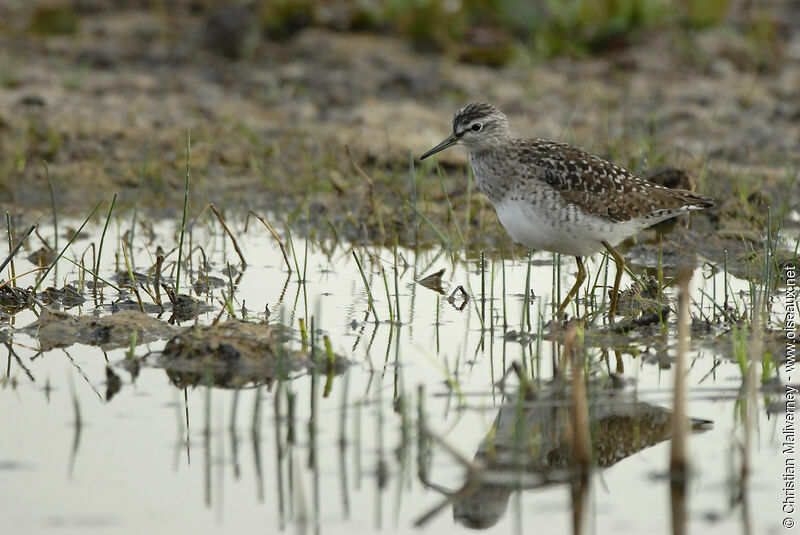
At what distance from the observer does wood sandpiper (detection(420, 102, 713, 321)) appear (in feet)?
24.4

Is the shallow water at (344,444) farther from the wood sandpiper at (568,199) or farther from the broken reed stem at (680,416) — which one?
the wood sandpiper at (568,199)

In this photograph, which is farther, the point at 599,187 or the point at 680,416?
the point at 599,187

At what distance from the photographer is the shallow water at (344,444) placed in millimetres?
4633

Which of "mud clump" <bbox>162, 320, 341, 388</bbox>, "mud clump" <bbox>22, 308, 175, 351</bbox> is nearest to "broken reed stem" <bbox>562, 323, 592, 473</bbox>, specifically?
"mud clump" <bbox>162, 320, 341, 388</bbox>

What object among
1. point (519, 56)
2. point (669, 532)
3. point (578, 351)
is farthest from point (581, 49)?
point (669, 532)

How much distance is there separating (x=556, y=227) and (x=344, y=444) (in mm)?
2707

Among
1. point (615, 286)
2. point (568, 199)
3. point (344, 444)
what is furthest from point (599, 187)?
point (344, 444)

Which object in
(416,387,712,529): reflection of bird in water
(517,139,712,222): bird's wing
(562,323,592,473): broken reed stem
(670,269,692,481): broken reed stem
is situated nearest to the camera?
(670,269,692,481): broken reed stem

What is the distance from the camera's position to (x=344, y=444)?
17.1 feet

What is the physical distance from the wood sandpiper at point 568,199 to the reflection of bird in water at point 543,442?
1679mm

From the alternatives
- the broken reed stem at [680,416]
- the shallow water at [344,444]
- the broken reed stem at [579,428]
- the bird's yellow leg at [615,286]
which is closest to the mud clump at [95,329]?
the shallow water at [344,444]

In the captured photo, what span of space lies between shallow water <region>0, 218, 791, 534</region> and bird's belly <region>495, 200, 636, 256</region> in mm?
541

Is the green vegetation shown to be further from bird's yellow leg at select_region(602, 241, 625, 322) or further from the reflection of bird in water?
the reflection of bird in water

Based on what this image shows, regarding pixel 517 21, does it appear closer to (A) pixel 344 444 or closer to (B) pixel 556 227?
(B) pixel 556 227
